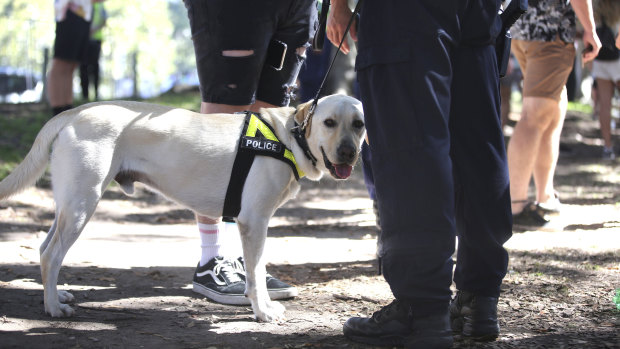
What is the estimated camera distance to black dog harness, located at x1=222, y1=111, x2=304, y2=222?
11.0 feet

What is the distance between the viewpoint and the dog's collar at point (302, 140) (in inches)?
134

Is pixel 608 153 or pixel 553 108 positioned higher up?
pixel 553 108

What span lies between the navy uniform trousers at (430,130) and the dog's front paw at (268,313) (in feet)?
2.70

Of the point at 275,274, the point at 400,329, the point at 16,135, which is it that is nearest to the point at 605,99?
the point at 275,274

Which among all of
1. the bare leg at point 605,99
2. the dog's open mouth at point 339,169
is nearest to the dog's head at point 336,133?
the dog's open mouth at point 339,169

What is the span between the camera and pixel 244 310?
354 centimetres

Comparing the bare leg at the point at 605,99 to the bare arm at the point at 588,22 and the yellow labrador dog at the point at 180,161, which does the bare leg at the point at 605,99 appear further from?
the yellow labrador dog at the point at 180,161

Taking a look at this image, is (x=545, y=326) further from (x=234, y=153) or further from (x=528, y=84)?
(x=528, y=84)

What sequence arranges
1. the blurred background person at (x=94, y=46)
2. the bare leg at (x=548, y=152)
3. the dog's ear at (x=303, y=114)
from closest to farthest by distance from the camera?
the dog's ear at (x=303, y=114) < the bare leg at (x=548, y=152) < the blurred background person at (x=94, y=46)

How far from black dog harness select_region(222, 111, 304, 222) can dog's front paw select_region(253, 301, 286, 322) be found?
18.4 inches

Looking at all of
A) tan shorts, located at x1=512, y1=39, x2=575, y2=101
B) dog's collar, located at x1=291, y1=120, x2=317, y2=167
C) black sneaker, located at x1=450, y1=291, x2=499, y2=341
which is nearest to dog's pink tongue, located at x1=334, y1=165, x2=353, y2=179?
dog's collar, located at x1=291, y1=120, x2=317, y2=167

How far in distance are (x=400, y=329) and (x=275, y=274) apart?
60.8 inches

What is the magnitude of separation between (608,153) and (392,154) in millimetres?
9099

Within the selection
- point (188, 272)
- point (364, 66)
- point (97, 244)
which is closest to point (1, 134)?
point (97, 244)
